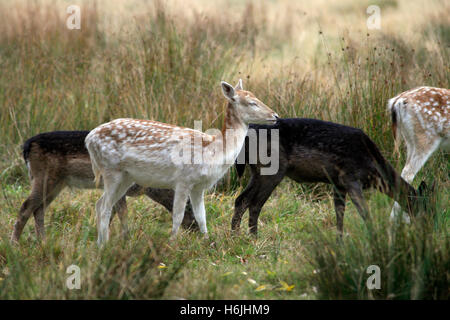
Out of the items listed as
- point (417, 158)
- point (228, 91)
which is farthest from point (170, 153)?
point (417, 158)

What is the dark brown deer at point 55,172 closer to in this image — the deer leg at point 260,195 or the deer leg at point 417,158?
the deer leg at point 260,195

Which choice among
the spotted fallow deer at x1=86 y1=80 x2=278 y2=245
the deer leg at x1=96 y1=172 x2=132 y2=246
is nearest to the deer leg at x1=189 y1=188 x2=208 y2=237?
the spotted fallow deer at x1=86 y1=80 x2=278 y2=245

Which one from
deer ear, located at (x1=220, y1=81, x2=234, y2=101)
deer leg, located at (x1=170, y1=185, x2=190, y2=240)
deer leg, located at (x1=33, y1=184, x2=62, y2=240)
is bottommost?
deer leg, located at (x1=33, y1=184, x2=62, y2=240)

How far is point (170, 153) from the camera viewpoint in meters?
5.64

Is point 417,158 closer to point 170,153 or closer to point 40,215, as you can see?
point 170,153

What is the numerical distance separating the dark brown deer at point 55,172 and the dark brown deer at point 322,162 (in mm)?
716

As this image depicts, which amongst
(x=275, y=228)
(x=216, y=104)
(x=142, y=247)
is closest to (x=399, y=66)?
(x=216, y=104)

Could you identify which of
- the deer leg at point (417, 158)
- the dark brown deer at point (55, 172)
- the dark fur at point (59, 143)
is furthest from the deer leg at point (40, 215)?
the deer leg at point (417, 158)

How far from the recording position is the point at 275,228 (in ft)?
20.5

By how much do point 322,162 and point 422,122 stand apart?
1493mm

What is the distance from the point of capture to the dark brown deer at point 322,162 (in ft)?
19.4

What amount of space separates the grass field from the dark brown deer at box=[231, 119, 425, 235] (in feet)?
1.16

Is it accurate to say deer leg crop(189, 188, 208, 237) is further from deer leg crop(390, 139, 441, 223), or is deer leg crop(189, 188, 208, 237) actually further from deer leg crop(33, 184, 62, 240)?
deer leg crop(390, 139, 441, 223)

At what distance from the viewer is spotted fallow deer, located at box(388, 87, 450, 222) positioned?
6812 millimetres
